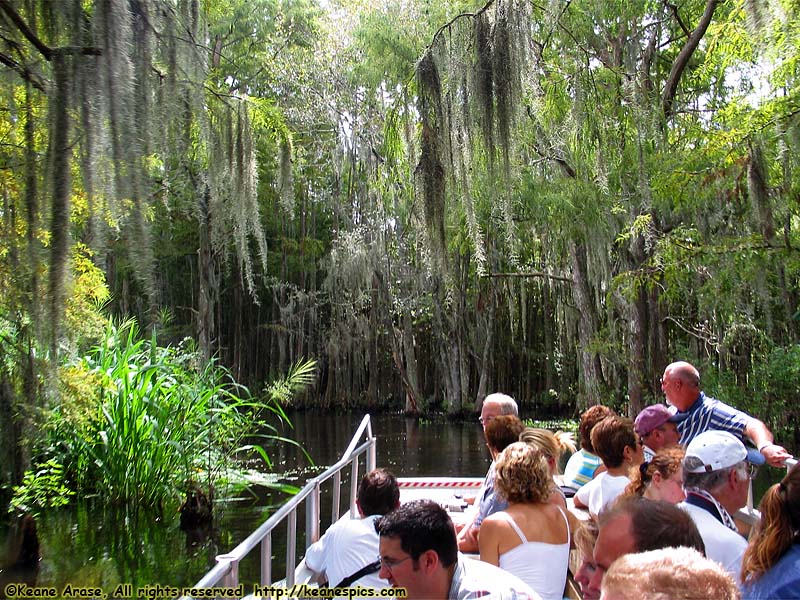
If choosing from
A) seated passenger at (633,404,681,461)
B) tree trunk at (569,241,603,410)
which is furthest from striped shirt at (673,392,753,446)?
tree trunk at (569,241,603,410)

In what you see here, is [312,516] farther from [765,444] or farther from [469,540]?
[765,444]

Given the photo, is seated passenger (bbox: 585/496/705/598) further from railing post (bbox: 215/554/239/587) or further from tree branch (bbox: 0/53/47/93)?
tree branch (bbox: 0/53/47/93)

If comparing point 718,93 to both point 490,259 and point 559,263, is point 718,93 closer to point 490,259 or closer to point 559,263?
point 559,263

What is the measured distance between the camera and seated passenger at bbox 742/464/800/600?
1.57 meters

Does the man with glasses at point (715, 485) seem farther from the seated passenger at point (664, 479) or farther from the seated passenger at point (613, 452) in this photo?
the seated passenger at point (613, 452)

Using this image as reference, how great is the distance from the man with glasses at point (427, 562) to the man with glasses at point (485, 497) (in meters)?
0.97

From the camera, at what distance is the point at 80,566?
6156mm

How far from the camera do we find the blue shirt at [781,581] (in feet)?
5.04

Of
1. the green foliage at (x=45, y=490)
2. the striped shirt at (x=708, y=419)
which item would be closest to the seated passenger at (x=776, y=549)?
the striped shirt at (x=708, y=419)

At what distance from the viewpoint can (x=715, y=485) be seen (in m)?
2.27

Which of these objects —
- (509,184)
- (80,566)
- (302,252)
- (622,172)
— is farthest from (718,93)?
(302,252)

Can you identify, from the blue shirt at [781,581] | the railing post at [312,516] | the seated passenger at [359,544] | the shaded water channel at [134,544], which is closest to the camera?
the blue shirt at [781,581]

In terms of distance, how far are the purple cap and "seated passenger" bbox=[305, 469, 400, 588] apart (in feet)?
3.82

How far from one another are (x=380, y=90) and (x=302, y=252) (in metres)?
8.00
